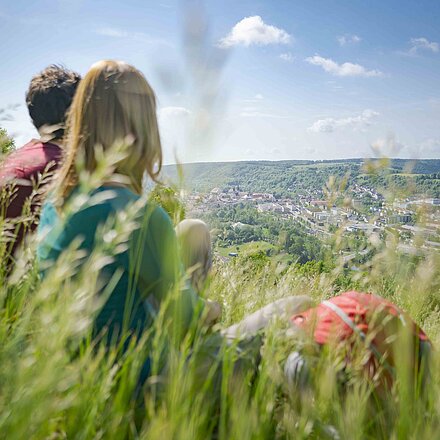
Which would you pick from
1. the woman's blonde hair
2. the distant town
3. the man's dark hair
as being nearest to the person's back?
the woman's blonde hair

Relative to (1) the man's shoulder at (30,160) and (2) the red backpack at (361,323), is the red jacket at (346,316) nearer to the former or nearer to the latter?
(2) the red backpack at (361,323)

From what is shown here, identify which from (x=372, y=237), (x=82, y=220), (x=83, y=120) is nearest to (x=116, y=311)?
(x=82, y=220)

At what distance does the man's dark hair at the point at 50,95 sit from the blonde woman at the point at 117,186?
47.9 inches

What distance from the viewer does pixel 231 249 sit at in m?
2.01

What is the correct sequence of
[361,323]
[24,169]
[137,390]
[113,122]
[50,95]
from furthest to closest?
1. [50,95]
2. [24,169]
3. [113,122]
4. [361,323]
5. [137,390]

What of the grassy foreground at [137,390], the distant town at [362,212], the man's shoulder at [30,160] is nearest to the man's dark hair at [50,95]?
the man's shoulder at [30,160]

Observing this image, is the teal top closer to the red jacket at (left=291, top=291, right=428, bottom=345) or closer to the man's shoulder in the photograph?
the red jacket at (left=291, top=291, right=428, bottom=345)

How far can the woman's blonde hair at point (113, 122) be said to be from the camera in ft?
6.14

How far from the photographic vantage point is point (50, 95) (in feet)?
10.0

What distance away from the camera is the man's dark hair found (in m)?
3.05

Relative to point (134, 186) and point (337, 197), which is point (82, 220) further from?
point (337, 197)

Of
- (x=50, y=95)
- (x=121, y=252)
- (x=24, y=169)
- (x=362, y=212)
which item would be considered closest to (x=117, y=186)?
(x=121, y=252)

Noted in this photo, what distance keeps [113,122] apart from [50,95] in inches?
53.8

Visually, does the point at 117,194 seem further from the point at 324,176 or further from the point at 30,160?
the point at 30,160
